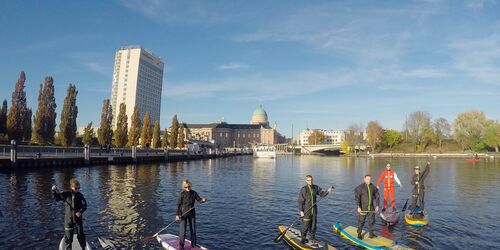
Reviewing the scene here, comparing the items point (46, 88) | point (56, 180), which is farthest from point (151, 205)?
point (46, 88)

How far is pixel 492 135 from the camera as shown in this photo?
448 ft

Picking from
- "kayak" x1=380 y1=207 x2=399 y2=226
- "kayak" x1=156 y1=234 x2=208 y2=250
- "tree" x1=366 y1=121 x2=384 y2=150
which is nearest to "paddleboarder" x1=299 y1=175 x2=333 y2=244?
"kayak" x1=156 y1=234 x2=208 y2=250

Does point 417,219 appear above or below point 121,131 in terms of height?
below

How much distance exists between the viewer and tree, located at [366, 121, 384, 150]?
543ft

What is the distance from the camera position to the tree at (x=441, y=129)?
156 meters

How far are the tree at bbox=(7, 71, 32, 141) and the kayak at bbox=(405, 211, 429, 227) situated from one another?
73.0m

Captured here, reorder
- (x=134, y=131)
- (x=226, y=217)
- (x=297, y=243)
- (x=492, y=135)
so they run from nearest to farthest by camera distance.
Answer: (x=297, y=243) < (x=226, y=217) < (x=134, y=131) < (x=492, y=135)

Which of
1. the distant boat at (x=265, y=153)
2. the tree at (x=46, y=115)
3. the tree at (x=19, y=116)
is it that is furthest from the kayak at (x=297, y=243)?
the distant boat at (x=265, y=153)

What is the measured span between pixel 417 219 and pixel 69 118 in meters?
69.9

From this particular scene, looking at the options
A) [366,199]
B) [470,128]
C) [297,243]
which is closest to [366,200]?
[366,199]

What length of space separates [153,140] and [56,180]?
7379 cm

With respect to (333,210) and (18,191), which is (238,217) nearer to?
(333,210)

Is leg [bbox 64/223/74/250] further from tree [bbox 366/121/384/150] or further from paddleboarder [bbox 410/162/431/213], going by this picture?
tree [bbox 366/121/384/150]

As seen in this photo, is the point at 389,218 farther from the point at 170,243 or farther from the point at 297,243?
the point at 170,243
